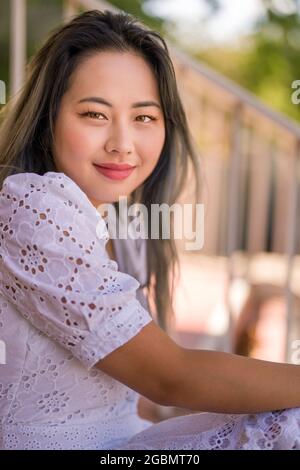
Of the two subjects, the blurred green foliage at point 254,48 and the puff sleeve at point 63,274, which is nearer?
the puff sleeve at point 63,274

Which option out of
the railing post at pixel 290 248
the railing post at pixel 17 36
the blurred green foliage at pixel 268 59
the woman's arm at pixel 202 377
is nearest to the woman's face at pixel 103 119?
the woman's arm at pixel 202 377

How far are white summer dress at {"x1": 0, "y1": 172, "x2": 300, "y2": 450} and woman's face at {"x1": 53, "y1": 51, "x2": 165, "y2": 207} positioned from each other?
0.56 ft

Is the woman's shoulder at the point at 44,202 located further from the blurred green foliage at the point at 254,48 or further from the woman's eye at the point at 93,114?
the blurred green foliage at the point at 254,48

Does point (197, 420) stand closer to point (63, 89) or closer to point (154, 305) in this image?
point (154, 305)

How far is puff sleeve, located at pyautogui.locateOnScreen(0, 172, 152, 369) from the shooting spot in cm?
129

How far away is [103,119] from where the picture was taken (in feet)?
5.08

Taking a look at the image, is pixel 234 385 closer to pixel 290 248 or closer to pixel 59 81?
pixel 59 81

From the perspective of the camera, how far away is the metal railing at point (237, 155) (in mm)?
2566

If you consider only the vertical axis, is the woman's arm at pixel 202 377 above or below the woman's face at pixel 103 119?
below

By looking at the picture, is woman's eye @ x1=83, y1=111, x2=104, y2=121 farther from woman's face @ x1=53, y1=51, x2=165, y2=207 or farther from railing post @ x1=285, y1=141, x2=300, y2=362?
railing post @ x1=285, y1=141, x2=300, y2=362

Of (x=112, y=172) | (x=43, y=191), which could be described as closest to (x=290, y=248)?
(x=112, y=172)

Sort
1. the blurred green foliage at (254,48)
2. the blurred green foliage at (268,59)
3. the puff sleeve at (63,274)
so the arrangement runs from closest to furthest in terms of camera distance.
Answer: the puff sleeve at (63,274) → the blurred green foliage at (254,48) → the blurred green foliage at (268,59)

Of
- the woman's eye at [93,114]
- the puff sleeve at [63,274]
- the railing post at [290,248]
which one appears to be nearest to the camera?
the puff sleeve at [63,274]

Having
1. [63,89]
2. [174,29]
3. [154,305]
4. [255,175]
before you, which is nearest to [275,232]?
[255,175]
